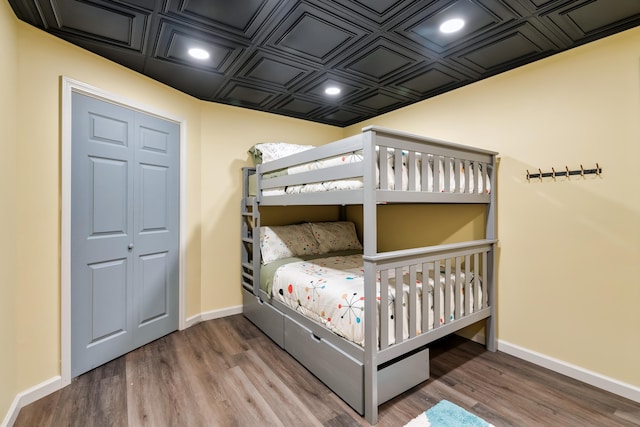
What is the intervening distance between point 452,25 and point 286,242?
7.66ft

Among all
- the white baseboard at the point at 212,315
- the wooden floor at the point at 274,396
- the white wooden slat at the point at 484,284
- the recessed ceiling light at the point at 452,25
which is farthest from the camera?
the white baseboard at the point at 212,315

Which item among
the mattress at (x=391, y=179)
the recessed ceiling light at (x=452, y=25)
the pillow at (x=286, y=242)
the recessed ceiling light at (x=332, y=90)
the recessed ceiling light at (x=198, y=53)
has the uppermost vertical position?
the recessed ceiling light at (x=332, y=90)

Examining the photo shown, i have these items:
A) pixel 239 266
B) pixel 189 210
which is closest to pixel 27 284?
pixel 189 210

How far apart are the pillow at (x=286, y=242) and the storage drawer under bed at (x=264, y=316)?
1.44ft

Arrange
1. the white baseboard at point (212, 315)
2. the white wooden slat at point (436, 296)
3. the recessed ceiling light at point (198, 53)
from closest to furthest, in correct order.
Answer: the white wooden slat at point (436, 296) → the recessed ceiling light at point (198, 53) → the white baseboard at point (212, 315)

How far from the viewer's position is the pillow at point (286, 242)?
9.87ft

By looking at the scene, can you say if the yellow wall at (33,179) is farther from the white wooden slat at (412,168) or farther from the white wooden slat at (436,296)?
the white wooden slat at (436,296)

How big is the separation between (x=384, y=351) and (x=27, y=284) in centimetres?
223

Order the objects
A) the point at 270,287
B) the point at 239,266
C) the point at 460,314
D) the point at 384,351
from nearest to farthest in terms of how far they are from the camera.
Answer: the point at 384,351 → the point at 460,314 → the point at 270,287 → the point at 239,266

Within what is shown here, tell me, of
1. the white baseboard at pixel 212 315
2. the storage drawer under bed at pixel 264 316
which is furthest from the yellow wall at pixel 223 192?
the storage drawer under bed at pixel 264 316

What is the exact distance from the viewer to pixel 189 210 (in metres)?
2.91

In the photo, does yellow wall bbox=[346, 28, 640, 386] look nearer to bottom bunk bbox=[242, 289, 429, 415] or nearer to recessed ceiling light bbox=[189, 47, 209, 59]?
bottom bunk bbox=[242, 289, 429, 415]

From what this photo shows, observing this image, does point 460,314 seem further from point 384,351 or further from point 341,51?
point 341,51

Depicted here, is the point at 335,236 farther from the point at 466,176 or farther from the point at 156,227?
Result: the point at 156,227
